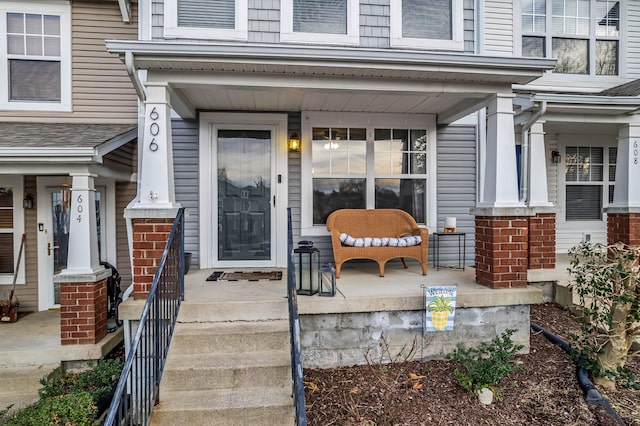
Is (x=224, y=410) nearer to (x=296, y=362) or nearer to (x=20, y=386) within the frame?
(x=296, y=362)

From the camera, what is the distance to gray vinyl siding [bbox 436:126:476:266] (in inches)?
215

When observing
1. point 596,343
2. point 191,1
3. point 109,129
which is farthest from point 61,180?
point 596,343

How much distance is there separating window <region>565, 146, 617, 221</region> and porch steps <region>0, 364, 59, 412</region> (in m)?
7.79

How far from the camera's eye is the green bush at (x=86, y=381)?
3.31 meters

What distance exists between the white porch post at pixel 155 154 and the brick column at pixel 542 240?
175 inches

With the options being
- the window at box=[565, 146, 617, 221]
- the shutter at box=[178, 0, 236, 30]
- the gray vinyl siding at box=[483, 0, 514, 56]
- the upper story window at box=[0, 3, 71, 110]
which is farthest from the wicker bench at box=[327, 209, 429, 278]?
the upper story window at box=[0, 3, 71, 110]

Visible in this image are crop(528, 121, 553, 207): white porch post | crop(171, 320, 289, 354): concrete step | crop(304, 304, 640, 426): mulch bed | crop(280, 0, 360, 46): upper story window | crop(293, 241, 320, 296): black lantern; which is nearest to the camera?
crop(304, 304, 640, 426): mulch bed

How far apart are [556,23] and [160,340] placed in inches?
295

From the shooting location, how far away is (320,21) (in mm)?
4844

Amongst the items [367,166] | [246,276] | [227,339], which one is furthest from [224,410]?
[367,166]

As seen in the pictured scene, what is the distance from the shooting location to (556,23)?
6.22 m

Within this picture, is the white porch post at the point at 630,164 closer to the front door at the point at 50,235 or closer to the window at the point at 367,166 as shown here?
the window at the point at 367,166

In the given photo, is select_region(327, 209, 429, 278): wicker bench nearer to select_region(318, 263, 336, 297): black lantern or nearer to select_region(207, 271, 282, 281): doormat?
select_region(207, 271, 282, 281): doormat

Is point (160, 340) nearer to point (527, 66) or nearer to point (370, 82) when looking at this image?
point (370, 82)
